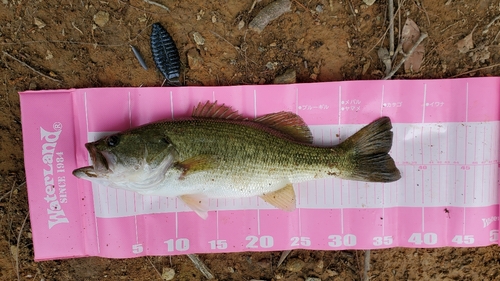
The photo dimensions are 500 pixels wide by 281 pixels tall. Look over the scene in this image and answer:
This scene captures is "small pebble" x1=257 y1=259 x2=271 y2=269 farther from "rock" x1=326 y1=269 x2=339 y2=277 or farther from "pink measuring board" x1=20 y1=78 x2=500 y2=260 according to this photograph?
"rock" x1=326 y1=269 x2=339 y2=277

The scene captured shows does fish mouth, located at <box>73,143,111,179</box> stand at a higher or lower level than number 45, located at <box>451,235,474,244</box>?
higher

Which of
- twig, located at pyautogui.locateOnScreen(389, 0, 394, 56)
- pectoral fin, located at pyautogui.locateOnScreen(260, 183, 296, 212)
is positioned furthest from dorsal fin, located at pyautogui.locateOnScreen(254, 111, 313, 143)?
twig, located at pyautogui.locateOnScreen(389, 0, 394, 56)

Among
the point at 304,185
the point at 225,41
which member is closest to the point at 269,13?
the point at 225,41

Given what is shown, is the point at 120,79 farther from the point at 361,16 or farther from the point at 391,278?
the point at 391,278

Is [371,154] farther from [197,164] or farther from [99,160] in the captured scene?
[99,160]

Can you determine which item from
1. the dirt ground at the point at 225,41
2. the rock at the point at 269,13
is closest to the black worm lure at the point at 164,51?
the dirt ground at the point at 225,41

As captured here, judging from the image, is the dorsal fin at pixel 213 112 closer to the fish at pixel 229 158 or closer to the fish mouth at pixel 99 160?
the fish at pixel 229 158

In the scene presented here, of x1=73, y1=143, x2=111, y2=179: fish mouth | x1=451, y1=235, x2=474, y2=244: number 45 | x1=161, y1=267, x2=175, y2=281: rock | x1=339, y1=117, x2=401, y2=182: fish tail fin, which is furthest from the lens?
x1=161, y1=267, x2=175, y2=281: rock
